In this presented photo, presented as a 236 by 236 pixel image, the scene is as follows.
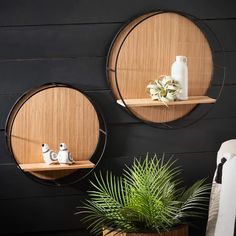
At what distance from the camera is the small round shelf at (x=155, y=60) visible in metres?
3.04

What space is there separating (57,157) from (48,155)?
44mm

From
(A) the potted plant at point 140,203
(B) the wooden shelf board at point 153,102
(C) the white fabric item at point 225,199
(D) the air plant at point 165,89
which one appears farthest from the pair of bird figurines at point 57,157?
(C) the white fabric item at point 225,199

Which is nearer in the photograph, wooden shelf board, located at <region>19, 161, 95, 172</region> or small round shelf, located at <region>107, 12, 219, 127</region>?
wooden shelf board, located at <region>19, 161, 95, 172</region>

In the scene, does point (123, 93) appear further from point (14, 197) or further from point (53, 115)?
point (14, 197)

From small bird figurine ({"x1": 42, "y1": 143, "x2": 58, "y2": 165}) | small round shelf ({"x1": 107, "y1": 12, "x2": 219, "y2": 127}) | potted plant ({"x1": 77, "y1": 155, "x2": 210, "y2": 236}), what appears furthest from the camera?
small round shelf ({"x1": 107, "y1": 12, "x2": 219, "y2": 127})

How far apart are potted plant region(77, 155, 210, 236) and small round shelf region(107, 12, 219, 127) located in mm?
260

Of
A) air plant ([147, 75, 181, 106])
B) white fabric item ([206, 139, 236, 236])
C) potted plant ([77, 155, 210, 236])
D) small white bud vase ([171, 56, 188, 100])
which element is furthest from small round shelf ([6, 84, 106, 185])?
white fabric item ([206, 139, 236, 236])

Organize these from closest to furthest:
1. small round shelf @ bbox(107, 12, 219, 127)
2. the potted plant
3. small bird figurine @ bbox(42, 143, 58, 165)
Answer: the potted plant < small bird figurine @ bbox(42, 143, 58, 165) < small round shelf @ bbox(107, 12, 219, 127)

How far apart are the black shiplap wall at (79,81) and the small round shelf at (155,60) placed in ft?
0.19

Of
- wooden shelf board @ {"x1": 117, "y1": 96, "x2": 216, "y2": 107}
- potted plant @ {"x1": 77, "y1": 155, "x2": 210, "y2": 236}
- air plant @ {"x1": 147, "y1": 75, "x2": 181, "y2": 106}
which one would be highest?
air plant @ {"x1": 147, "y1": 75, "x2": 181, "y2": 106}

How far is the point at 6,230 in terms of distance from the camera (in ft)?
10.1

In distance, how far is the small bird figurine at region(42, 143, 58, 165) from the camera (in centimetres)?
292

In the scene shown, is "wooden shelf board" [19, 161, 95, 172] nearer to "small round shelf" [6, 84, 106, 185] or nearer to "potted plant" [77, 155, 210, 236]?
"small round shelf" [6, 84, 106, 185]

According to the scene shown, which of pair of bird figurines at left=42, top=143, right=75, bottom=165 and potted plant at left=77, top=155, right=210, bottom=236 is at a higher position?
pair of bird figurines at left=42, top=143, right=75, bottom=165
